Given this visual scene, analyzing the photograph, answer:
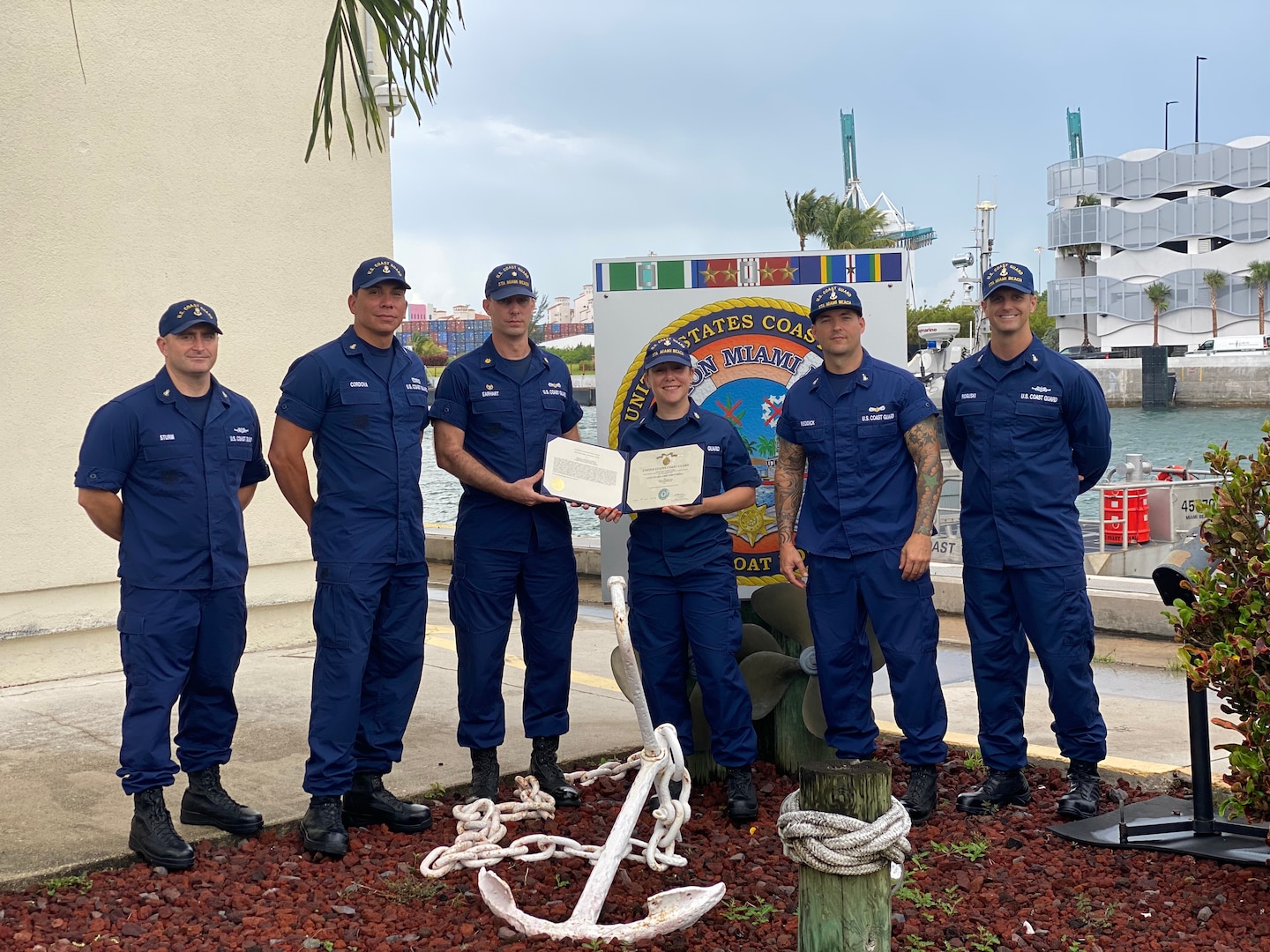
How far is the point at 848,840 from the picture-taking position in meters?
3.09

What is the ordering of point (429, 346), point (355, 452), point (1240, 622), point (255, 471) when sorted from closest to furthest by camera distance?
1. point (1240, 622)
2. point (355, 452)
3. point (255, 471)
4. point (429, 346)

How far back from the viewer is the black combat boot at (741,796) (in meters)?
4.91

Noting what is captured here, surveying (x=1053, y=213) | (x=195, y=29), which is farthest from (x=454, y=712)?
(x=1053, y=213)

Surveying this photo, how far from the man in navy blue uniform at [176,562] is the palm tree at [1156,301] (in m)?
101

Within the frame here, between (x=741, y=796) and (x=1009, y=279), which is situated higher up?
(x=1009, y=279)

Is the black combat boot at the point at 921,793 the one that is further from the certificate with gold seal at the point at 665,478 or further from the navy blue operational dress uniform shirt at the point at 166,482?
the navy blue operational dress uniform shirt at the point at 166,482

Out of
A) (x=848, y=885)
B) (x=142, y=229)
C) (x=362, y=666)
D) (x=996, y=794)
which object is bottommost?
(x=996, y=794)

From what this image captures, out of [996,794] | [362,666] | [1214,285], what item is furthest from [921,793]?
[1214,285]

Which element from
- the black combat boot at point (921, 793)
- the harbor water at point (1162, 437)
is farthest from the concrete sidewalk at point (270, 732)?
the harbor water at point (1162, 437)

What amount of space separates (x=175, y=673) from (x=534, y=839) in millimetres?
1398

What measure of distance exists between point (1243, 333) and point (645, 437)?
100983 millimetres

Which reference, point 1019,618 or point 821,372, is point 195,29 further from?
point 1019,618

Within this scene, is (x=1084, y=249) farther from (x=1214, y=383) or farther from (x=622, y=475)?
(x=622, y=475)

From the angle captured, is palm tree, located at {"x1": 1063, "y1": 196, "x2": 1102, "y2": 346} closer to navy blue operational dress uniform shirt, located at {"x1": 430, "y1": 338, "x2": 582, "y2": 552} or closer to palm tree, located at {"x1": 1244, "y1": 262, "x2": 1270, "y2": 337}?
palm tree, located at {"x1": 1244, "y1": 262, "x2": 1270, "y2": 337}
